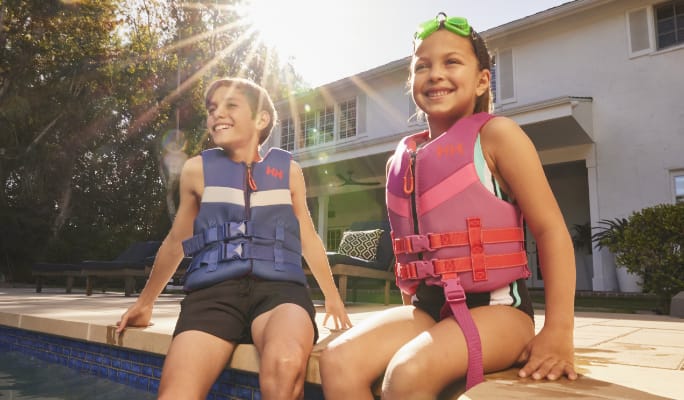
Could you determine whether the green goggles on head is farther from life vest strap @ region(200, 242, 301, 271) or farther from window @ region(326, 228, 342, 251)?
window @ region(326, 228, 342, 251)

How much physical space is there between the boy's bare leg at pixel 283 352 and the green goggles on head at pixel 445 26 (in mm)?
1131

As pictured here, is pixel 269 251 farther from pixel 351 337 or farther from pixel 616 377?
pixel 616 377

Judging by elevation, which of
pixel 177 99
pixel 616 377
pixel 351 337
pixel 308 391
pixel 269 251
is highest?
pixel 177 99

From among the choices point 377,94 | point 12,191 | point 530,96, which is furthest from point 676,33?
point 12,191

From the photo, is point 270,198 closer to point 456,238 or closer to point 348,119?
point 456,238

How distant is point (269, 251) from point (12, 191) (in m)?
23.4

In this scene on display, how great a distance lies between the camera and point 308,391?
85.3 inches

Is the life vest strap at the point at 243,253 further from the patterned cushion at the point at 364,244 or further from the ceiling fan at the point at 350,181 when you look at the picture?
the ceiling fan at the point at 350,181

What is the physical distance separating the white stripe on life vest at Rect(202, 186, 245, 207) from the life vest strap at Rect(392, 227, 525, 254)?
0.84 meters

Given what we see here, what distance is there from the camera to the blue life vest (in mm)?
2113

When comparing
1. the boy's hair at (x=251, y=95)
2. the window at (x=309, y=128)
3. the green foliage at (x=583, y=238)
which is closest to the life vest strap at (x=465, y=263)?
the boy's hair at (x=251, y=95)

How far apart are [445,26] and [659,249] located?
20.9 ft

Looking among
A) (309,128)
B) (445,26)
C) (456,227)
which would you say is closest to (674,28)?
(309,128)

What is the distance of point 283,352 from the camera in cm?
177
